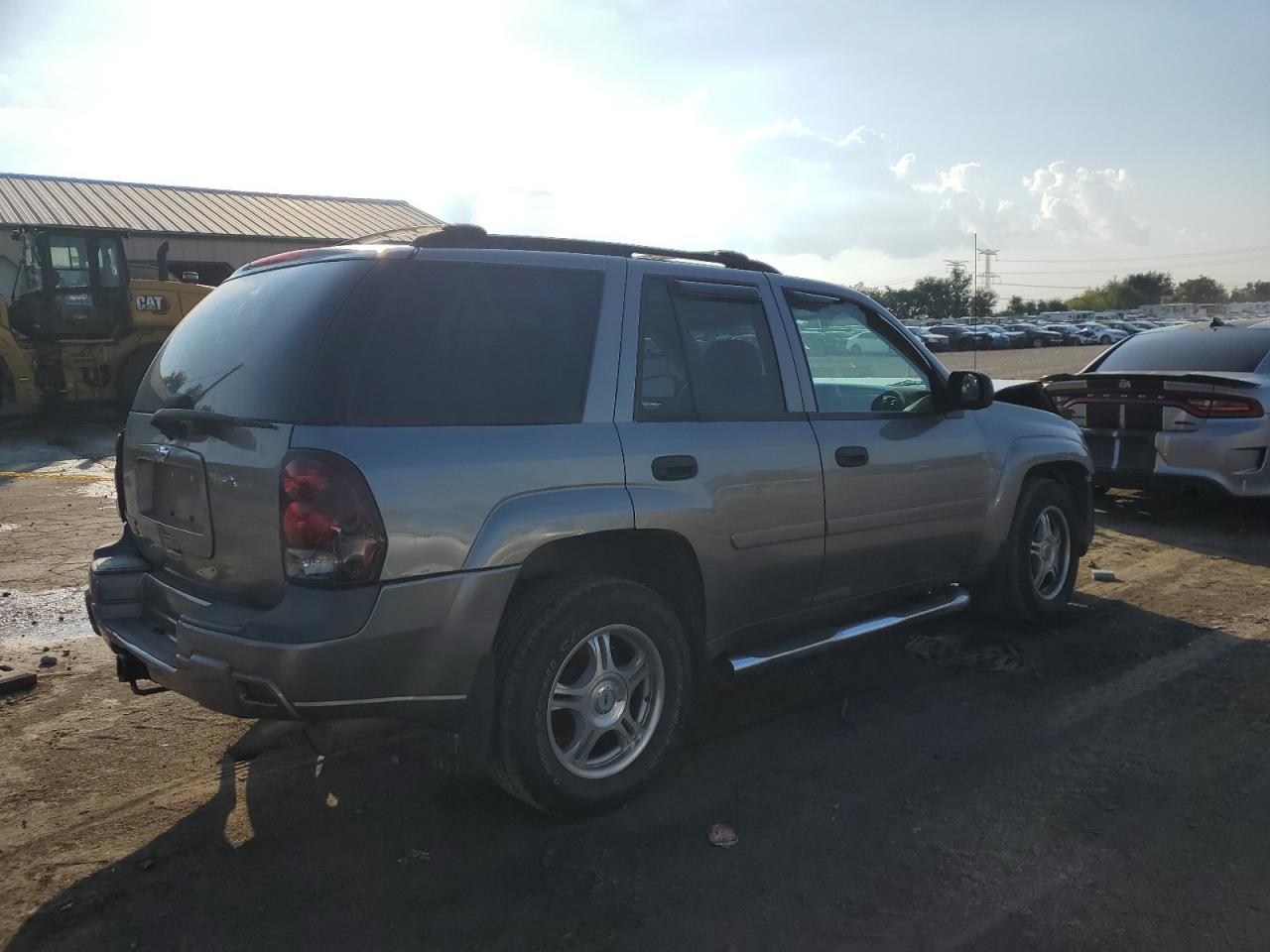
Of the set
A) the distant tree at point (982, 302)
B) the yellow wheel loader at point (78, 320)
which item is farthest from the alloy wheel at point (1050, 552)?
the distant tree at point (982, 302)

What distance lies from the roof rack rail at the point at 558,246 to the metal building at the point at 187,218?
78.8 feet

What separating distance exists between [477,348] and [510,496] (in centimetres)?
52

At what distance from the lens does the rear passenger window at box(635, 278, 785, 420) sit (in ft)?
12.3

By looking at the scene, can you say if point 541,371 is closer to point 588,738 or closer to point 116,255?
point 588,738

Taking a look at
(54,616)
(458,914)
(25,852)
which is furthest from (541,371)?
(54,616)

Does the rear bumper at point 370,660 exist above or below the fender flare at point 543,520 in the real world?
below

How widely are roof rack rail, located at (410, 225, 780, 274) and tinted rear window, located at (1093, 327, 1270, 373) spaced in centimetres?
566

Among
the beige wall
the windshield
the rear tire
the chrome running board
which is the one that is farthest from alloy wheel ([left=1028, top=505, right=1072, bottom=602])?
the beige wall

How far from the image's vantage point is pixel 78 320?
Result: 16953mm

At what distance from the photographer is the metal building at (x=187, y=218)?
2844cm

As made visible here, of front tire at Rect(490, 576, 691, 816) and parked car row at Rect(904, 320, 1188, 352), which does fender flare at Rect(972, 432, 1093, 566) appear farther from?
parked car row at Rect(904, 320, 1188, 352)

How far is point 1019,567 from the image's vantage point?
5.38m

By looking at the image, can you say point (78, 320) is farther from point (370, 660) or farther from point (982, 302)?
point (982, 302)

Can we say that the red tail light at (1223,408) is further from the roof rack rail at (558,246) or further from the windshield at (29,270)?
the windshield at (29,270)
